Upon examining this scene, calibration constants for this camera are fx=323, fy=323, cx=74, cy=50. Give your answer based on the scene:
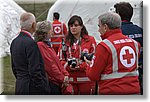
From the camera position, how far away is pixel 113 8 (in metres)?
2.67

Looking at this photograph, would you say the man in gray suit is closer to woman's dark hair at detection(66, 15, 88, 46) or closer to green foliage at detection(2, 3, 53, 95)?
green foliage at detection(2, 3, 53, 95)

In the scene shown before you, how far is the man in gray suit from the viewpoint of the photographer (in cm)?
217

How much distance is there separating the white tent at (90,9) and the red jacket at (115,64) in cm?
58

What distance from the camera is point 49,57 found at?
2.44m

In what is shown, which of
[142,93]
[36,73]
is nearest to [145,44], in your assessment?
[142,93]

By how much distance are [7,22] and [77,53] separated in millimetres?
674

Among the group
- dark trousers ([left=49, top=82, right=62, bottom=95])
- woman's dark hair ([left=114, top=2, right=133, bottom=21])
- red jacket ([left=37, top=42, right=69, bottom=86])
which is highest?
woman's dark hair ([left=114, top=2, right=133, bottom=21])

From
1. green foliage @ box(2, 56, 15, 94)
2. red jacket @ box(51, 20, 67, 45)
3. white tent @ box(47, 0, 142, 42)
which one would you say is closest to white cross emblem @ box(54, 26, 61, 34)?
red jacket @ box(51, 20, 67, 45)

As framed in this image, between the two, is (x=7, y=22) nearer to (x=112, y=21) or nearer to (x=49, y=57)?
(x=49, y=57)

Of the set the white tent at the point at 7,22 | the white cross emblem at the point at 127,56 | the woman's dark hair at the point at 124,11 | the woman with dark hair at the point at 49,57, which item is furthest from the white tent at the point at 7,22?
the white cross emblem at the point at 127,56

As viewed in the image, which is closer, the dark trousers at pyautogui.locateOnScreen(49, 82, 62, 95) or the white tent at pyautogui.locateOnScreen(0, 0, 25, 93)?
the dark trousers at pyautogui.locateOnScreen(49, 82, 62, 95)

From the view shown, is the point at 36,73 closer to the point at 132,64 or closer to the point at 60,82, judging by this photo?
the point at 60,82

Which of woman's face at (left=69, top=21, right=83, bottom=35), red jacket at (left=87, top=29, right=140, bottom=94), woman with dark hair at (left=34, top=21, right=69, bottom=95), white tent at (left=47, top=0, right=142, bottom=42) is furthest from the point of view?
woman's face at (left=69, top=21, right=83, bottom=35)

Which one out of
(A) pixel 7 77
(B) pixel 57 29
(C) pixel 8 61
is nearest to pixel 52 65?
(C) pixel 8 61
